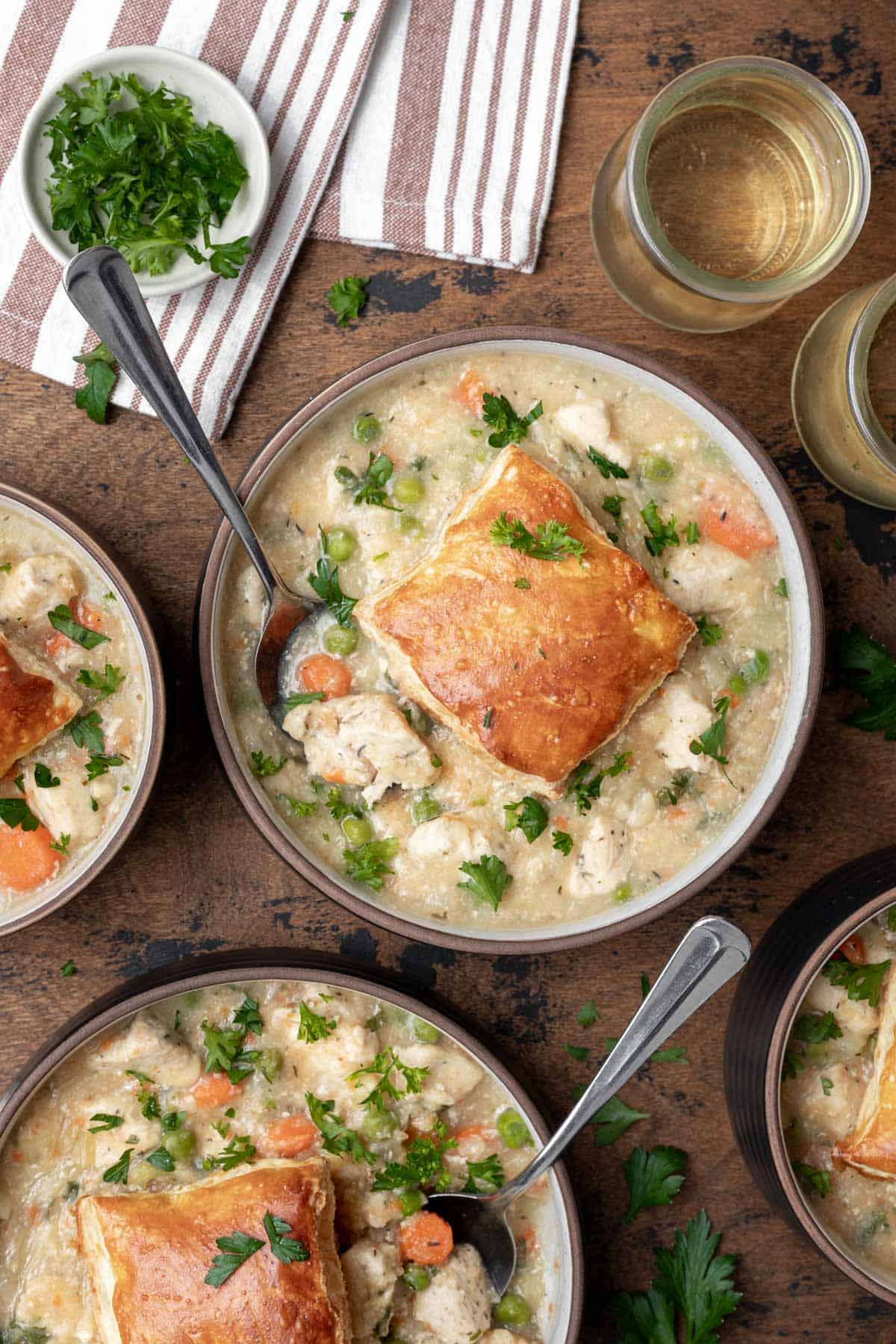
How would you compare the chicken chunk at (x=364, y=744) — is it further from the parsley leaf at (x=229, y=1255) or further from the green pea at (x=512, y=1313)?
the green pea at (x=512, y=1313)

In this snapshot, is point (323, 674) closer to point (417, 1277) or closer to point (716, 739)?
point (716, 739)

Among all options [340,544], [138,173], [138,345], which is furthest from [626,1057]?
[138,173]

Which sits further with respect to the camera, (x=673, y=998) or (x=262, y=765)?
(x=262, y=765)

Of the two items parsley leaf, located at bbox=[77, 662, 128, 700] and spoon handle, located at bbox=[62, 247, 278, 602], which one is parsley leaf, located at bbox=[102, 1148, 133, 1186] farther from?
spoon handle, located at bbox=[62, 247, 278, 602]

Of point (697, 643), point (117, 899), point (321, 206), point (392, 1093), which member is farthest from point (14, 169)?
point (392, 1093)

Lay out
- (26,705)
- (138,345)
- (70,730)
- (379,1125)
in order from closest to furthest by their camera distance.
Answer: (138,345), (26,705), (70,730), (379,1125)

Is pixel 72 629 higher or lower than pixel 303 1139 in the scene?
higher

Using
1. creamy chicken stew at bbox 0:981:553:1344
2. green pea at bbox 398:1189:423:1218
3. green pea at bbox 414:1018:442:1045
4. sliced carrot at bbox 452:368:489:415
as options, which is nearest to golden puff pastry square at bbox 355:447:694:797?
sliced carrot at bbox 452:368:489:415

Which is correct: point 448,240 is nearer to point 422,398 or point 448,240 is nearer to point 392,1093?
point 422,398
